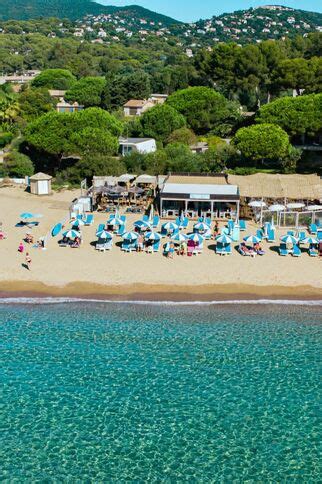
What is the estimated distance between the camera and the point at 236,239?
1189 inches

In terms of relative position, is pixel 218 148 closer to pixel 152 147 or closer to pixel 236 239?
→ pixel 152 147

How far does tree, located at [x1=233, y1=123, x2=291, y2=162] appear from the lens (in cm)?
4444

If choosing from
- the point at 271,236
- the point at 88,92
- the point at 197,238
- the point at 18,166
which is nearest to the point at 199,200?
the point at 271,236

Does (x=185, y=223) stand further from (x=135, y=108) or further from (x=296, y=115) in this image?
(x=135, y=108)

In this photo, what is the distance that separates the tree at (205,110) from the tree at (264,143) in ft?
45.4

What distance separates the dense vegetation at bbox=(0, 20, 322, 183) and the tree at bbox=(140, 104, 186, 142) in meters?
0.10

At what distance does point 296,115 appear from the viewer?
161 feet

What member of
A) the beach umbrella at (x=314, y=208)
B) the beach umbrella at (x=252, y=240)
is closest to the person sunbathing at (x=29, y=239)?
the beach umbrella at (x=252, y=240)

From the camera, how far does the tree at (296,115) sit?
48.7m

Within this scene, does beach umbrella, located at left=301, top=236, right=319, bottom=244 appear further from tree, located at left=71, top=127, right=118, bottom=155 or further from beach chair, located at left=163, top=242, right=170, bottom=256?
tree, located at left=71, top=127, right=118, bottom=155

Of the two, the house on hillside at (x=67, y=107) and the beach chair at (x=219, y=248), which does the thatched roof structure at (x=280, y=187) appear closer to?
the beach chair at (x=219, y=248)

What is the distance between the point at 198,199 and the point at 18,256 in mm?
11563

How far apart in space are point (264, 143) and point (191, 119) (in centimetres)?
1620

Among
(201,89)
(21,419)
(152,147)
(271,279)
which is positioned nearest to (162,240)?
(271,279)
